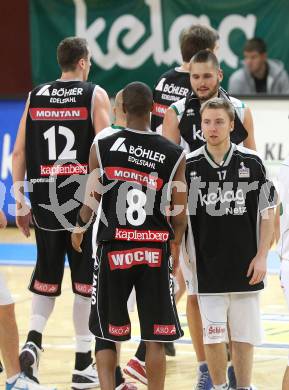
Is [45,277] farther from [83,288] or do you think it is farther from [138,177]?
[138,177]

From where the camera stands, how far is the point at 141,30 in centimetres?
1512

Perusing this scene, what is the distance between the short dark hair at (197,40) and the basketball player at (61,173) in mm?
858

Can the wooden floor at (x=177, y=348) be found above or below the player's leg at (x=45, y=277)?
below

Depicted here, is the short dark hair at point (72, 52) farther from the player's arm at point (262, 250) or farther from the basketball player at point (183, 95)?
the player's arm at point (262, 250)

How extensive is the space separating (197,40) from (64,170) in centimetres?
149

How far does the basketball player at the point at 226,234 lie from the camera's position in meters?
6.55

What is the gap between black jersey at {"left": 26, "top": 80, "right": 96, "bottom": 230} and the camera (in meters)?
7.47

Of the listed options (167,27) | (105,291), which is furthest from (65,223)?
(167,27)

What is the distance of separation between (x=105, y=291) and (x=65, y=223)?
1287 millimetres

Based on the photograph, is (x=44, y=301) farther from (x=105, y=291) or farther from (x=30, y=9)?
(x=30, y=9)

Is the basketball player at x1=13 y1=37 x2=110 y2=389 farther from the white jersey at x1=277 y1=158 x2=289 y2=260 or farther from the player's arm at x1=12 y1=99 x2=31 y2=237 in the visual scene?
the white jersey at x1=277 y1=158 x2=289 y2=260

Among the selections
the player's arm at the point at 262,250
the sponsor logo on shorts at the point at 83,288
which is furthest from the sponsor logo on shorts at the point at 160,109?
the player's arm at the point at 262,250

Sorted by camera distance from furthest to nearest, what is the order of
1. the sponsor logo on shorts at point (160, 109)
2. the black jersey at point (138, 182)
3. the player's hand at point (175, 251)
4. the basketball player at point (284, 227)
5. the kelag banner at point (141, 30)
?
1. the kelag banner at point (141, 30)
2. the sponsor logo on shorts at point (160, 109)
3. the player's hand at point (175, 251)
4. the black jersey at point (138, 182)
5. the basketball player at point (284, 227)

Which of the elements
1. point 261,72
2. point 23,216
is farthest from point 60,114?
point 261,72
